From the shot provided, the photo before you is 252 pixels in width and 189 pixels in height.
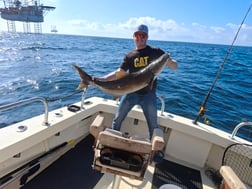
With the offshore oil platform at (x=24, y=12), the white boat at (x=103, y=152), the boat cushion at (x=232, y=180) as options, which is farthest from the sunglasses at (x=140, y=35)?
the offshore oil platform at (x=24, y=12)

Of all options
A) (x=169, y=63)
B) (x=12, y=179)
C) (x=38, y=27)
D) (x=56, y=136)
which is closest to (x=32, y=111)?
(x=56, y=136)

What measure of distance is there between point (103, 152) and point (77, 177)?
1146 mm

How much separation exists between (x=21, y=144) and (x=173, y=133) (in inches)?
77.4

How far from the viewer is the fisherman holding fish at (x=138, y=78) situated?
7.30 ft

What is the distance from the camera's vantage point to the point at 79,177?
248 cm

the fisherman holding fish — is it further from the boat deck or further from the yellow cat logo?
the boat deck

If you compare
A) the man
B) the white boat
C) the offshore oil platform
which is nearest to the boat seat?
the white boat

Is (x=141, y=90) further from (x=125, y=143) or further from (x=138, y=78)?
(x=125, y=143)

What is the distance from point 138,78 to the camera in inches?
87.6

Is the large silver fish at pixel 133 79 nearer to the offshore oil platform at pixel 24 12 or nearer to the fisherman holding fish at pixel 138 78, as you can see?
the fisherman holding fish at pixel 138 78

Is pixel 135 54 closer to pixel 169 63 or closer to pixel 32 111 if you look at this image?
pixel 169 63

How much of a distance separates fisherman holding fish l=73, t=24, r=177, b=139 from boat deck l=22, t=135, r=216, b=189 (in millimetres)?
646

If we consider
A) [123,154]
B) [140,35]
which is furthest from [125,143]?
[140,35]

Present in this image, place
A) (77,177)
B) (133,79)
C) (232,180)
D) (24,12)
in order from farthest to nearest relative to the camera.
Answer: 1. (24,12)
2. (77,177)
3. (133,79)
4. (232,180)
